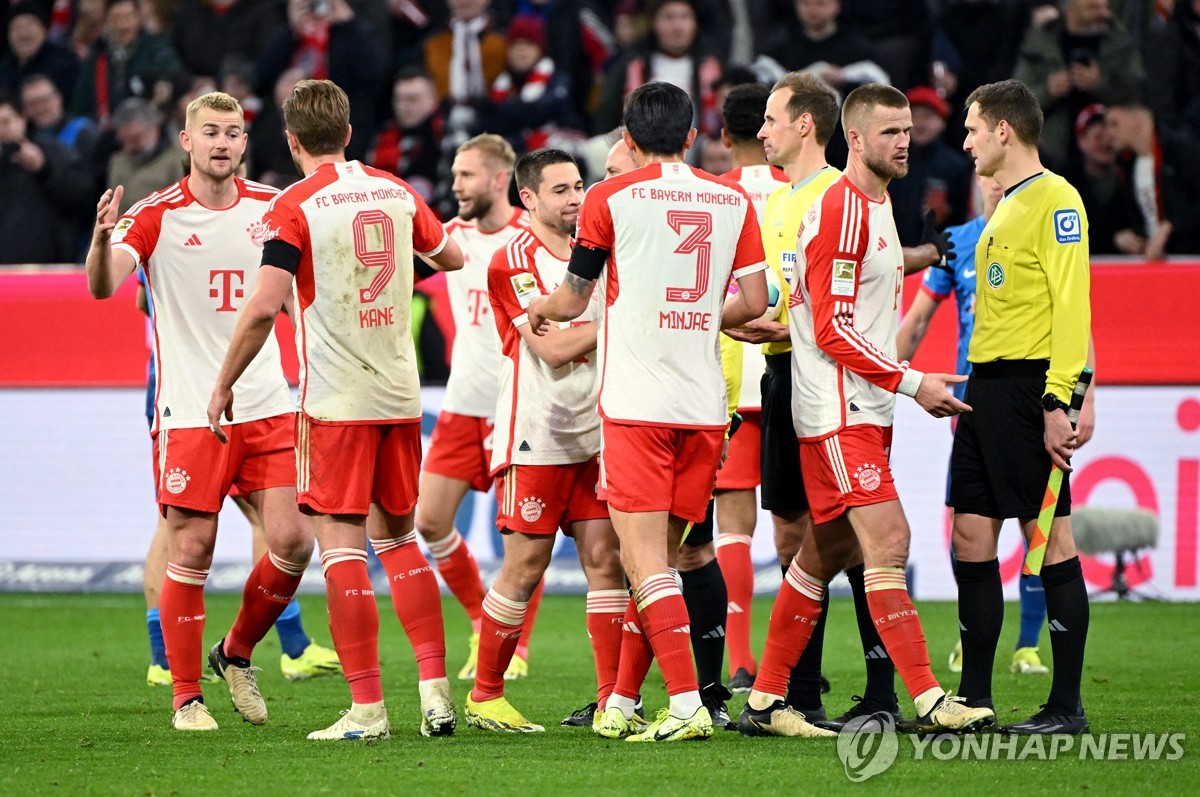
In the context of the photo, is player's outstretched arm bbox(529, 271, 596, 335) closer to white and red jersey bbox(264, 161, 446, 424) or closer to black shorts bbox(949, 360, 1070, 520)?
white and red jersey bbox(264, 161, 446, 424)

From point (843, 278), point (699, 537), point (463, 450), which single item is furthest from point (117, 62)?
point (843, 278)

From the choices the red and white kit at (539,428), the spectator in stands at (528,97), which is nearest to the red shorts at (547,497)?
the red and white kit at (539,428)

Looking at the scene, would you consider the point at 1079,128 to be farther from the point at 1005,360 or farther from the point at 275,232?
the point at 275,232

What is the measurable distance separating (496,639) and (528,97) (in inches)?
322

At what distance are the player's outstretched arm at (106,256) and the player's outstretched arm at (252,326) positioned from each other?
807mm

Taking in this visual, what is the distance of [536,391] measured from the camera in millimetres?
6316

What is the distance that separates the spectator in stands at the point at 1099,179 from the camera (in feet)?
40.3

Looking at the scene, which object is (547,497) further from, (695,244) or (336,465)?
(695,244)

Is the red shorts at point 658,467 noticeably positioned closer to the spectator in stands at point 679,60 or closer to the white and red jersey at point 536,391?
the white and red jersey at point 536,391

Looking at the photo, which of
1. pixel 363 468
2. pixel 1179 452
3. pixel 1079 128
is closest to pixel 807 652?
pixel 363 468

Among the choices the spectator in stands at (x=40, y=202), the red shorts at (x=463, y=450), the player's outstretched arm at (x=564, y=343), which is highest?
the spectator in stands at (x=40, y=202)

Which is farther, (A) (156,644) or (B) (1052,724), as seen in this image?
(A) (156,644)

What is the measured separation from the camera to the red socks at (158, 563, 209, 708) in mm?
6547

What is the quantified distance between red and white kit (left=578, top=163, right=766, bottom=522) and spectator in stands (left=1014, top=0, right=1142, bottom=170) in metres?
7.44
